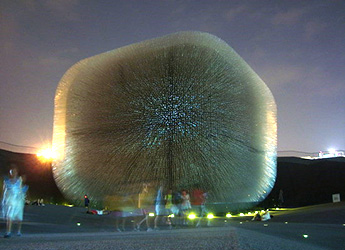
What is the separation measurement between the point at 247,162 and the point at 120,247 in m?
12.8

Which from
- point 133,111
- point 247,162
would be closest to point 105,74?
point 133,111

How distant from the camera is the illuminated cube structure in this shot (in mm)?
14000

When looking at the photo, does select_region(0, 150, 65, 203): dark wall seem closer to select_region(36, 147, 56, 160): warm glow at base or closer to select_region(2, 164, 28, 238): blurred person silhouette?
select_region(36, 147, 56, 160): warm glow at base

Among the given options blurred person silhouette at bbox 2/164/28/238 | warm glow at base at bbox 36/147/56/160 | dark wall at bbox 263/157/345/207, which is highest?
warm glow at base at bbox 36/147/56/160

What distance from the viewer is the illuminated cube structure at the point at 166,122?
1400 cm

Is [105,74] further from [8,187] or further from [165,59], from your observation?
[8,187]

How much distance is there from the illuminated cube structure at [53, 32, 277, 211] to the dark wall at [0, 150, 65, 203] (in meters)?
6.69

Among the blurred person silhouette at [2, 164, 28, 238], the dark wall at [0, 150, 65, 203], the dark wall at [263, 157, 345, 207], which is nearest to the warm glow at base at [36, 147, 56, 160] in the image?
the dark wall at [0, 150, 65, 203]

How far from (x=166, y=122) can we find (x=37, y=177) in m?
14.6

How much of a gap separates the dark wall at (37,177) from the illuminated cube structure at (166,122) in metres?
6.69

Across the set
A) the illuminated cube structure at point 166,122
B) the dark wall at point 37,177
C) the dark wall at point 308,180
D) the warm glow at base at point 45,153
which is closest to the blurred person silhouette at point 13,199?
the illuminated cube structure at point 166,122

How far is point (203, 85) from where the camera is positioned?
1407cm

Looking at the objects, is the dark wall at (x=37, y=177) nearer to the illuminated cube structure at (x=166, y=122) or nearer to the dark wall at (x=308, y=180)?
the illuminated cube structure at (x=166, y=122)

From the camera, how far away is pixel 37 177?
2438 cm
